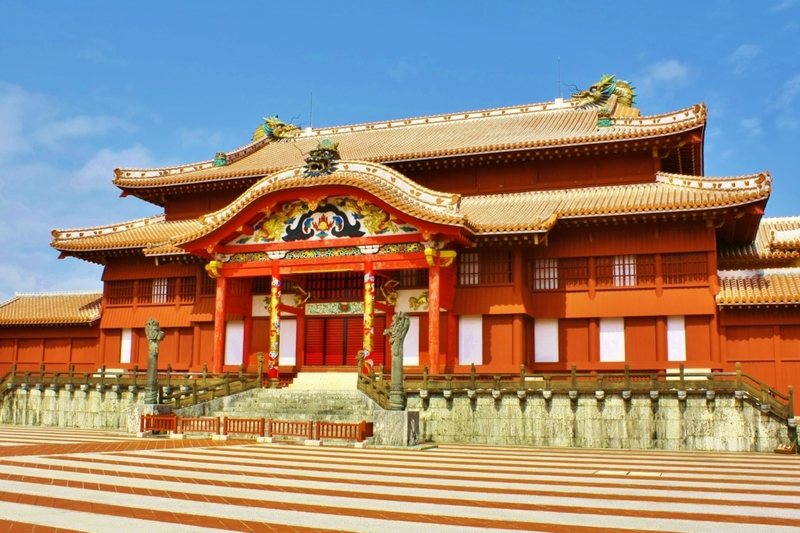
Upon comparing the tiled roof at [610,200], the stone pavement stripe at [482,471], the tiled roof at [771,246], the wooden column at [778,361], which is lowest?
the stone pavement stripe at [482,471]

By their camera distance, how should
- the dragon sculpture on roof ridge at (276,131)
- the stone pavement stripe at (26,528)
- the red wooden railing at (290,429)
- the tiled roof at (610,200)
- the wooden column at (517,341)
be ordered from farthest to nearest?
the dragon sculpture on roof ridge at (276,131) < the wooden column at (517,341) < the tiled roof at (610,200) < the red wooden railing at (290,429) < the stone pavement stripe at (26,528)

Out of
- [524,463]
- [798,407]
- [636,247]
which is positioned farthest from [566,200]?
[524,463]

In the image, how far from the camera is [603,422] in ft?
71.6

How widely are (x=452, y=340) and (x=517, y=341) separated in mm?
2260

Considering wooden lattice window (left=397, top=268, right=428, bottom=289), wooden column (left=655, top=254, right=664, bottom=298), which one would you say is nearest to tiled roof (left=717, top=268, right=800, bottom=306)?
wooden column (left=655, top=254, right=664, bottom=298)

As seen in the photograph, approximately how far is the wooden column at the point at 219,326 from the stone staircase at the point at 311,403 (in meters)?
2.60

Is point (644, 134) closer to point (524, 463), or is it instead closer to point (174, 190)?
point (524, 463)

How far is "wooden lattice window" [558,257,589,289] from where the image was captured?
26719mm

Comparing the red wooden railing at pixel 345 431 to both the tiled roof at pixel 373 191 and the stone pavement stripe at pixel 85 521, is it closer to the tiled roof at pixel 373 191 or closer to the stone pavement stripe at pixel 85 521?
the tiled roof at pixel 373 191

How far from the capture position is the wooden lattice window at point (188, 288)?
104ft

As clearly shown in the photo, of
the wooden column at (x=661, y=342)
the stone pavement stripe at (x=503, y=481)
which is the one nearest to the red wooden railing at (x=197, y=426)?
the stone pavement stripe at (x=503, y=481)

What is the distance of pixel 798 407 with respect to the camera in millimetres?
24312

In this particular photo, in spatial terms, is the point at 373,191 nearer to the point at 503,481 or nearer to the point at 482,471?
the point at 482,471

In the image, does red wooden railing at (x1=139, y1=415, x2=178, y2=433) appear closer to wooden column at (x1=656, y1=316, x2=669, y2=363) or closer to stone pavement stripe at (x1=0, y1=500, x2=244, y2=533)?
stone pavement stripe at (x1=0, y1=500, x2=244, y2=533)
